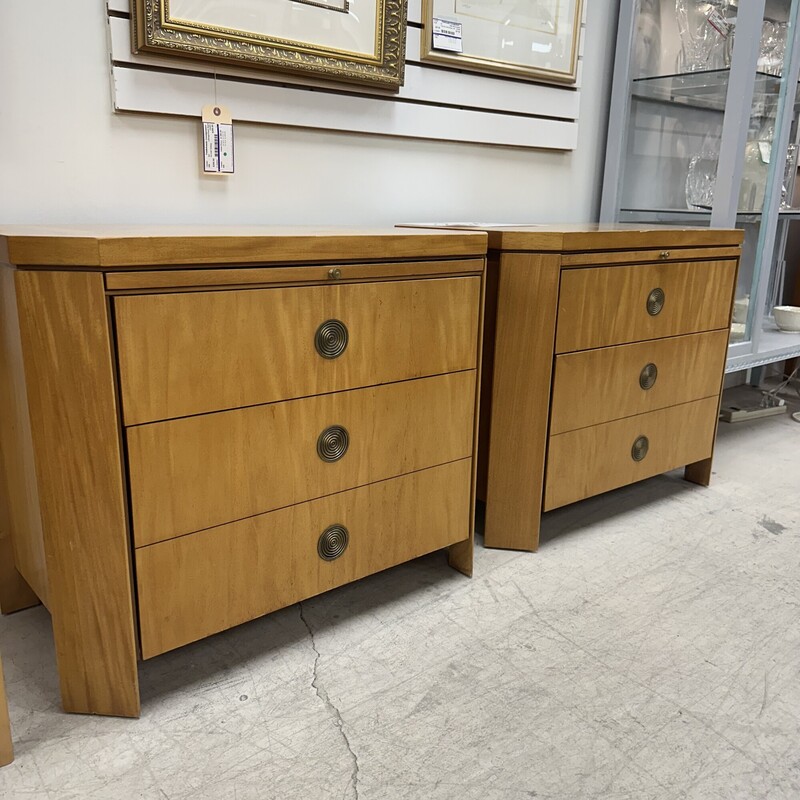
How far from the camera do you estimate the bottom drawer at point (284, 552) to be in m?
1.09

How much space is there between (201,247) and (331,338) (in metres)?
0.27

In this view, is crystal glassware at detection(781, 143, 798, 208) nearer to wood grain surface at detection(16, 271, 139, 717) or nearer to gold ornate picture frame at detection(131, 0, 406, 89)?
gold ornate picture frame at detection(131, 0, 406, 89)

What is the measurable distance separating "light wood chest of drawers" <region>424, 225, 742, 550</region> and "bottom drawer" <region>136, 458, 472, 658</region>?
0.19m

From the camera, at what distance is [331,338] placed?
1.18 m

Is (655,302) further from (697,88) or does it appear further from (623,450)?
(697,88)

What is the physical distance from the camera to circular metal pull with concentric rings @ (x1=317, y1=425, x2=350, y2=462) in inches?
47.8

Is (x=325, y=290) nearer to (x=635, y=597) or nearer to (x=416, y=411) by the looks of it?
(x=416, y=411)

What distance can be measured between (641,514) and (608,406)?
1.24 feet

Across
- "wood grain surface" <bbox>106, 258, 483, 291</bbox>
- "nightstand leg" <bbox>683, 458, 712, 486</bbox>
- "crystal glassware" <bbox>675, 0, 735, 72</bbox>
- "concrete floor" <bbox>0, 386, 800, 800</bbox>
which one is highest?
"crystal glassware" <bbox>675, 0, 735, 72</bbox>

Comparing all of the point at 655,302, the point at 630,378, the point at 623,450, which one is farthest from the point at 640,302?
the point at 623,450

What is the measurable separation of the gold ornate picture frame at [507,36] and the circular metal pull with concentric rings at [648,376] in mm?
909

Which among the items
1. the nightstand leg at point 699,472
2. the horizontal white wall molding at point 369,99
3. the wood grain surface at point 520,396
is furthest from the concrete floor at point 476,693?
the horizontal white wall molding at point 369,99

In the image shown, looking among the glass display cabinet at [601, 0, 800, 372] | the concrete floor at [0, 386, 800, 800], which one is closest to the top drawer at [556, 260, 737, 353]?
the glass display cabinet at [601, 0, 800, 372]

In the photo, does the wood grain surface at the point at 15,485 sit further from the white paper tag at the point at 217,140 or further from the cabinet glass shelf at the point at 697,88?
the cabinet glass shelf at the point at 697,88
